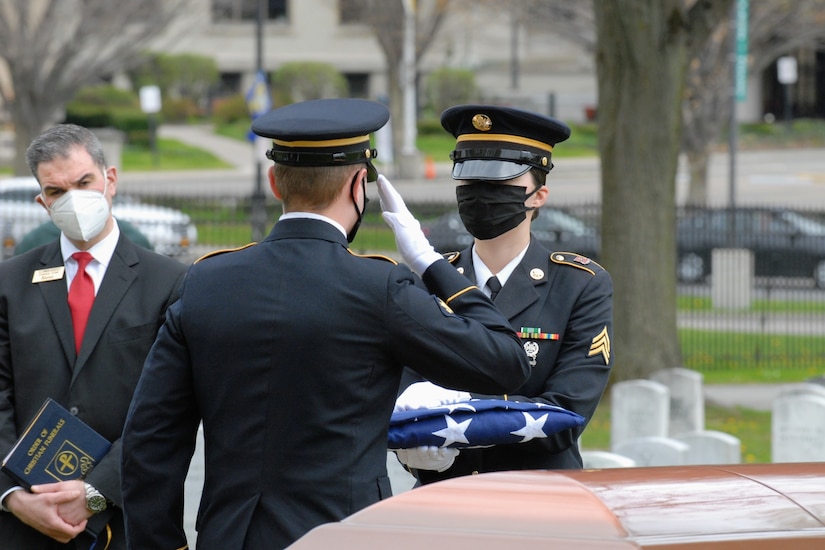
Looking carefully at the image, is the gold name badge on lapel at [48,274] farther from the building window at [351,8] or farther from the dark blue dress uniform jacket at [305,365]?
the building window at [351,8]

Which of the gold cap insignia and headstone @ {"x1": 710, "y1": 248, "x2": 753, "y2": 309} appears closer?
the gold cap insignia

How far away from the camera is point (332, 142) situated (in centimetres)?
304

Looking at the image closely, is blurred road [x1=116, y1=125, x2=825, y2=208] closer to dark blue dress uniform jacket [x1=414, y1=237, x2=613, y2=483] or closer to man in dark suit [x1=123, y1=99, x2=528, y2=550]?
dark blue dress uniform jacket [x1=414, y1=237, x2=613, y2=483]

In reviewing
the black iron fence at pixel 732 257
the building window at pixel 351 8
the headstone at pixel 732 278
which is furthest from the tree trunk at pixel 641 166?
the building window at pixel 351 8

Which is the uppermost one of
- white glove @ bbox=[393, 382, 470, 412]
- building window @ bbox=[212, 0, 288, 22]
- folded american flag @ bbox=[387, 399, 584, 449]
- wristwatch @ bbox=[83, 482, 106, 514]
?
building window @ bbox=[212, 0, 288, 22]

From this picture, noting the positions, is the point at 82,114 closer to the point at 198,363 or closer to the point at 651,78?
the point at 651,78

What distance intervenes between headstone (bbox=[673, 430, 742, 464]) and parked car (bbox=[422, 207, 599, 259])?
9.00m

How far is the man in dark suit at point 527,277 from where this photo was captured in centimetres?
362

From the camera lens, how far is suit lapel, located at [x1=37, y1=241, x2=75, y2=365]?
13.2ft

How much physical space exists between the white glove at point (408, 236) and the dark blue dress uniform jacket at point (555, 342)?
1.88 ft

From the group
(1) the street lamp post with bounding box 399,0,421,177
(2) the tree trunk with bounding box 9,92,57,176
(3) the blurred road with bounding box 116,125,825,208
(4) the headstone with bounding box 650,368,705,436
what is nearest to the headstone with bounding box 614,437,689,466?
(4) the headstone with bounding box 650,368,705,436

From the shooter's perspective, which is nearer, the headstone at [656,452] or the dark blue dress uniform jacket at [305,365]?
the dark blue dress uniform jacket at [305,365]

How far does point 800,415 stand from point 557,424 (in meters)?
5.33

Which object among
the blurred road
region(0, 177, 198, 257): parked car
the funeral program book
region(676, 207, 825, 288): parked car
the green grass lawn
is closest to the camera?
the funeral program book
